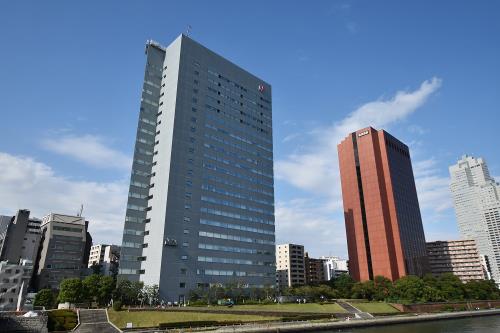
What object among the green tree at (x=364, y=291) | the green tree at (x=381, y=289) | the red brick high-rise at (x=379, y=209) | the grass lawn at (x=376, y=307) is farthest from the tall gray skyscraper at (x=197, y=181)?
the red brick high-rise at (x=379, y=209)

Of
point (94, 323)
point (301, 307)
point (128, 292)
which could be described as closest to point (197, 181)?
point (128, 292)

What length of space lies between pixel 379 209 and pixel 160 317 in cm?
12464

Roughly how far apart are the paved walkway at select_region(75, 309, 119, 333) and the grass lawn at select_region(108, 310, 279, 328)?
52.0 inches


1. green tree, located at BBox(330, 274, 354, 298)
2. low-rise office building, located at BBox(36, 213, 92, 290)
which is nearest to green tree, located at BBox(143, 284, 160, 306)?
green tree, located at BBox(330, 274, 354, 298)

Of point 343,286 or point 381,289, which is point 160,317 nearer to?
point 343,286

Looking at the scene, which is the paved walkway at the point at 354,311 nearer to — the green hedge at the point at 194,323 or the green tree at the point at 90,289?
the green hedge at the point at 194,323

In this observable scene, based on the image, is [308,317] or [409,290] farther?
Result: [409,290]

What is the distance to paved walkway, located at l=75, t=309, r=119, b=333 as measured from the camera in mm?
55688

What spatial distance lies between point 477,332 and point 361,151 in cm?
12072

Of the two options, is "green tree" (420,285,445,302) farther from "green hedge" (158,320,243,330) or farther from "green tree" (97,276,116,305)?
"green tree" (97,276,116,305)

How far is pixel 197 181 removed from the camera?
11319cm

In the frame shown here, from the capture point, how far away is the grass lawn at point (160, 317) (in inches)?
2356

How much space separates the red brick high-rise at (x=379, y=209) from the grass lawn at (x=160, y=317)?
103 meters

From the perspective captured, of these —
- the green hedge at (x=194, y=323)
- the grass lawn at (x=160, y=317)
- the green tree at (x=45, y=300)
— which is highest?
the green tree at (x=45, y=300)
